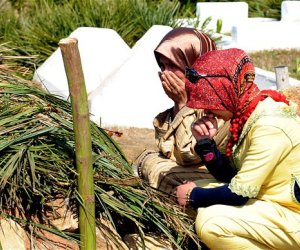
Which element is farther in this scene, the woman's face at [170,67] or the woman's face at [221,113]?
the woman's face at [170,67]

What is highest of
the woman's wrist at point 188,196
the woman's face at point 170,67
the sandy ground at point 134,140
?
the woman's face at point 170,67

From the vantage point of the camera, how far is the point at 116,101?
837 cm

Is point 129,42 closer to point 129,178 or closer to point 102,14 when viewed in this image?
point 102,14

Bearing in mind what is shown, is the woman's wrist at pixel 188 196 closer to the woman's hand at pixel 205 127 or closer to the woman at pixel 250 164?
the woman at pixel 250 164

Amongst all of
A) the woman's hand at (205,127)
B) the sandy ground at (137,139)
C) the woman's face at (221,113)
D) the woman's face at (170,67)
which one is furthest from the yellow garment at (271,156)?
the sandy ground at (137,139)

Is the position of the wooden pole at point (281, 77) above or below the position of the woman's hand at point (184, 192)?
below

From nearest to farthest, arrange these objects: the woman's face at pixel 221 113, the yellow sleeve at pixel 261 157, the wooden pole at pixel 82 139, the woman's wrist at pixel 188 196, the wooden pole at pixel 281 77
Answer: the wooden pole at pixel 82 139
the yellow sleeve at pixel 261 157
the woman's face at pixel 221 113
the woman's wrist at pixel 188 196
the wooden pole at pixel 281 77

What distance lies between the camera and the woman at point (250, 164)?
407 centimetres

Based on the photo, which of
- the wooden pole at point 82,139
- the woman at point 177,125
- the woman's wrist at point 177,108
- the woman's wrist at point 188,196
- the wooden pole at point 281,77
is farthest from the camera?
the wooden pole at point 281,77

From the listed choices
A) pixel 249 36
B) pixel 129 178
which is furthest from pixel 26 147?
pixel 249 36

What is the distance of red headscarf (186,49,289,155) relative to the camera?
418 centimetres

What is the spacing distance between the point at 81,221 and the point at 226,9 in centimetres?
1041

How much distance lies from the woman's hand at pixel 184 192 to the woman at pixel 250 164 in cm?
13

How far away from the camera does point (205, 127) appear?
4426mm
